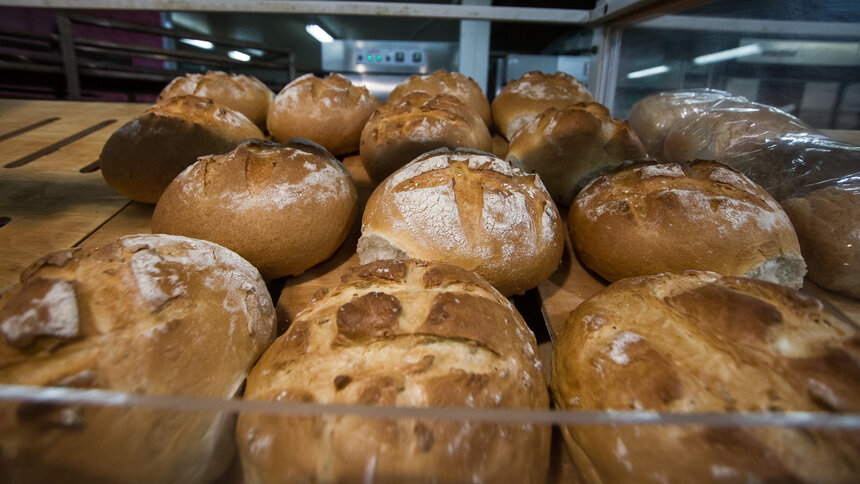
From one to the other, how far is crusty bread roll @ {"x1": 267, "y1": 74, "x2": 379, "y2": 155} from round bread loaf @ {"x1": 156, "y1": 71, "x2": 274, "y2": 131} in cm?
36

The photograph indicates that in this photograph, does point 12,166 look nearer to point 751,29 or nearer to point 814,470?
point 814,470

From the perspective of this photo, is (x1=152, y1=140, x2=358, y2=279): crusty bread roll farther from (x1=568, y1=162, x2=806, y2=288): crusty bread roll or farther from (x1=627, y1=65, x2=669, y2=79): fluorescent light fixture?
(x1=627, y1=65, x2=669, y2=79): fluorescent light fixture

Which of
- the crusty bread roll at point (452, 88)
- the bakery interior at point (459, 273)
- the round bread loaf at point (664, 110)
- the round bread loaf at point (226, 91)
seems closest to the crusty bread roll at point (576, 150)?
the bakery interior at point (459, 273)

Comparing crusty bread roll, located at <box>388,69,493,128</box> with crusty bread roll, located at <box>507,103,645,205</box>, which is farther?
crusty bread roll, located at <box>388,69,493,128</box>

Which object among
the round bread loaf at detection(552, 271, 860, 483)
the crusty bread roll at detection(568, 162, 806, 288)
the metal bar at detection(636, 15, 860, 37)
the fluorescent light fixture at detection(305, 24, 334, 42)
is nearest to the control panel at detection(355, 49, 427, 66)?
the fluorescent light fixture at detection(305, 24, 334, 42)

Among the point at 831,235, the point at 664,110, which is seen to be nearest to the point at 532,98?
the point at 664,110

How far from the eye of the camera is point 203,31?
433 cm

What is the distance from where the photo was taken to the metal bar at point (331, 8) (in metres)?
2.33

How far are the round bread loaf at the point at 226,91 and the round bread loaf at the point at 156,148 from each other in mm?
730

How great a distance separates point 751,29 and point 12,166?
12.4 feet

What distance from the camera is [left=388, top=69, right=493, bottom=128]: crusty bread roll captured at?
286cm

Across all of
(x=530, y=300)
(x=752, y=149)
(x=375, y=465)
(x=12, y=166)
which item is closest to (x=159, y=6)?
(x=12, y=166)

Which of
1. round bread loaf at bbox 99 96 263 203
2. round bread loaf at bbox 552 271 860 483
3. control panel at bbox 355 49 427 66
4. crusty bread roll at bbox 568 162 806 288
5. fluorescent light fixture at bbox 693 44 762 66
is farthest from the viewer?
control panel at bbox 355 49 427 66

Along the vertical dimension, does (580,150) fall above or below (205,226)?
above
